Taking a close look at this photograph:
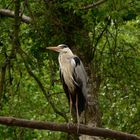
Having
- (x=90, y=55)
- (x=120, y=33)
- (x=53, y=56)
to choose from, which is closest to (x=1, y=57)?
(x=53, y=56)

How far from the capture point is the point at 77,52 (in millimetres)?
7012

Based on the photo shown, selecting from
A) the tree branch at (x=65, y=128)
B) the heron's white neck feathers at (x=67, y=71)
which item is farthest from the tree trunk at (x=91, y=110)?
the tree branch at (x=65, y=128)

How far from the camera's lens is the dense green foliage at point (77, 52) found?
6.33 meters

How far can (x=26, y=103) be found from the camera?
809 cm

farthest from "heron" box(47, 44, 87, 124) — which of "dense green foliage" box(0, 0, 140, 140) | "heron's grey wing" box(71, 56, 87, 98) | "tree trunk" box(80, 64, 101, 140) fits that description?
"tree trunk" box(80, 64, 101, 140)

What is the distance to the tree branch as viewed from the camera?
12.9 feet

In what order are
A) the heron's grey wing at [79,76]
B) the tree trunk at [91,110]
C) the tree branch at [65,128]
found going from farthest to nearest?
the tree trunk at [91,110] < the heron's grey wing at [79,76] < the tree branch at [65,128]

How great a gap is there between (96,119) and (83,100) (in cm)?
117

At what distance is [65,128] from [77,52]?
294 centimetres

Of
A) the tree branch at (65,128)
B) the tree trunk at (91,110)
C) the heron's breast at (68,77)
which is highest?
the heron's breast at (68,77)

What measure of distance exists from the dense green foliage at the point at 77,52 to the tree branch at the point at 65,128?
194cm

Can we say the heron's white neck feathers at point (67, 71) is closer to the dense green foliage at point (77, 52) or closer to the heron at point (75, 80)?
the heron at point (75, 80)

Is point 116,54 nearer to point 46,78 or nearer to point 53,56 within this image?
point 53,56

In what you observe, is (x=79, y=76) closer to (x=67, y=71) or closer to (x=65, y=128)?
(x=67, y=71)
